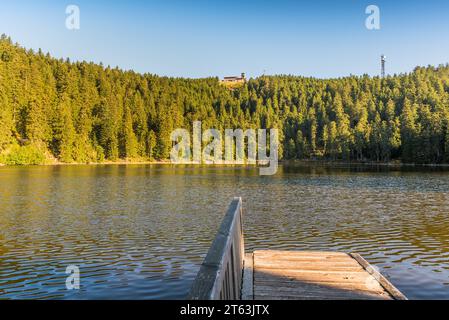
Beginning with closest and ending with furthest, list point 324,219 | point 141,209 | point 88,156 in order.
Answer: point 324,219 → point 141,209 → point 88,156

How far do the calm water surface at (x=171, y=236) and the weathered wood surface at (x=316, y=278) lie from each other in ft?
7.87

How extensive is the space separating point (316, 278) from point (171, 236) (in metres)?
12.5

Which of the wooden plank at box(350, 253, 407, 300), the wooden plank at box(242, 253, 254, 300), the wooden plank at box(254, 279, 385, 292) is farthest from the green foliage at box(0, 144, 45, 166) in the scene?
the wooden plank at box(350, 253, 407, 300)

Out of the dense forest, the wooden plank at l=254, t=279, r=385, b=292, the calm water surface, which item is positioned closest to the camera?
the wooden plank at l=254, t=279, r=385, b=292

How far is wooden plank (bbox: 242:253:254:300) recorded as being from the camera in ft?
29.6

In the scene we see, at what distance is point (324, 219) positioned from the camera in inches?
1105

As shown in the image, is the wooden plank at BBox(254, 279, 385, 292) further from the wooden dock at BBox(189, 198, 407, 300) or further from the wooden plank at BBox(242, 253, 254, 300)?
the wooden plank at BBox(242, 253, 254, 300)

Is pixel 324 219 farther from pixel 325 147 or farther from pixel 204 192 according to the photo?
pixel 325 147

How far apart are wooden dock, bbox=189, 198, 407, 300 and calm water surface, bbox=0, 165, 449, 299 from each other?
8.12 feet

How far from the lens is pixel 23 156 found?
119 m

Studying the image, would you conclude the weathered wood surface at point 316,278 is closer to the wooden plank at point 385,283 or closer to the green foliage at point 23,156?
the wooden plank at point 385,283

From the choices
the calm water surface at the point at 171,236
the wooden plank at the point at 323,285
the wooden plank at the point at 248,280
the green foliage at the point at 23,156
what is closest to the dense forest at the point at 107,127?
the green foliage at the point at 23,156
